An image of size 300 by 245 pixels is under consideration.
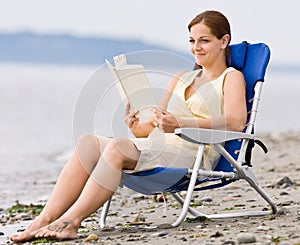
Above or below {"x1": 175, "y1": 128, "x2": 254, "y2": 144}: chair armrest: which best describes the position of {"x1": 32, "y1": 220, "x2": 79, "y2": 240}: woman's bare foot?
below

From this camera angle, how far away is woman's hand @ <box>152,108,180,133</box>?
16.2ft

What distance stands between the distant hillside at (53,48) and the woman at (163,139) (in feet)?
383

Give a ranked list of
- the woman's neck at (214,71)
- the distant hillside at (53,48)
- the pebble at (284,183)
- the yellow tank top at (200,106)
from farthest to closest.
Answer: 1. the distant hillside at (53,48)
2. the pebble at (284,183)
3. the woman's neck at (214,71)
4. the yellow tank top at (200,106)

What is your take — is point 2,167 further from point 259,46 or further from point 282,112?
point 282,112

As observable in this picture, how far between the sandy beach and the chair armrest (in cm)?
53

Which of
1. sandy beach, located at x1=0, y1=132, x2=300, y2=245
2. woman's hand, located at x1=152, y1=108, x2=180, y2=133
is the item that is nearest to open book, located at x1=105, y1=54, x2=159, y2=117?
woman's hand, located at x1=152, y1=108, x2=180, y2=133

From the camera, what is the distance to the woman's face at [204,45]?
17.5ft

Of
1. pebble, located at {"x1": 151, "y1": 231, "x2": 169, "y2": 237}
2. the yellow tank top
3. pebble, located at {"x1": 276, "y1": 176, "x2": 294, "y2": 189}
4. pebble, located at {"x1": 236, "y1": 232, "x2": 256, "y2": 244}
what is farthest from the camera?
pebble, located at {"x1": 276, "y1": 176, "x2": 294, "y2": 189}

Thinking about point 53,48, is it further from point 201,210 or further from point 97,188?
point 97,188

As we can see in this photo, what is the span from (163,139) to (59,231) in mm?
897

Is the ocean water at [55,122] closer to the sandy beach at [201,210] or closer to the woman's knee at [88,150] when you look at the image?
the woman's knee at [88,150]

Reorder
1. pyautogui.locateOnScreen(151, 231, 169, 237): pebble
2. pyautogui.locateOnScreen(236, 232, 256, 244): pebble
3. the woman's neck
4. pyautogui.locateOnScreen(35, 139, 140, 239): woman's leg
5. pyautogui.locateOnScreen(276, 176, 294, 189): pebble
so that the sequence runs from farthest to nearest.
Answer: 1. pyautogui.locateOnScreen(276, 176, 294, 189): pebble
2. the woman's neck
3. pyautogui.locateOnScreen(35, 139, 140, 239): woman's leg
4. pyautogui.locateOnScreen(151, 231, 169, 237): pebble
5. pyautogui.locateOnScreen(236, 232, 256, 244): pebble

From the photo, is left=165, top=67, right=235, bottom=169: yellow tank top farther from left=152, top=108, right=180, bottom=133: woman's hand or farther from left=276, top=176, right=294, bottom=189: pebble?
left=276, top=176, right=294, bottom=189: pebble

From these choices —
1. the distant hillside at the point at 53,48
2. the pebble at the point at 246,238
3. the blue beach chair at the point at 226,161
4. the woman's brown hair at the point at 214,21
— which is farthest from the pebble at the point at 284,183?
the distant hillside at the point at 53,48
